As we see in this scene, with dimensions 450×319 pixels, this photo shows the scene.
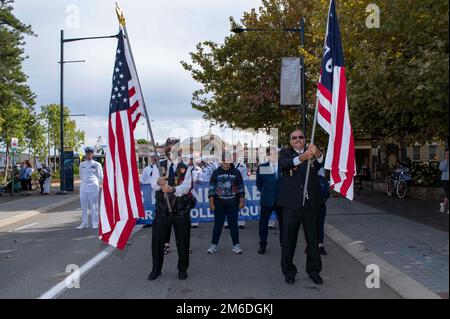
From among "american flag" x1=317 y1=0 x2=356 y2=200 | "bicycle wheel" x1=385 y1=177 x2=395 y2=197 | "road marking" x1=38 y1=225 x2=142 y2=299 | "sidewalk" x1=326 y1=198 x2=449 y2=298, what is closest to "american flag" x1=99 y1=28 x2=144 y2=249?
"road marking" x1=38 y1=225 x2=142 y2=299

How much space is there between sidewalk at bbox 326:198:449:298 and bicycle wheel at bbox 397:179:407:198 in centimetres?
418

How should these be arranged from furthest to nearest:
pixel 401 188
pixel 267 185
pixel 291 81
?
pixel 401 188
pixel 291 81
pixel 267 185

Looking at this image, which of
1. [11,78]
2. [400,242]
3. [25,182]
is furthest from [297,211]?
[11,78]

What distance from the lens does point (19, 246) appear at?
9.44 m

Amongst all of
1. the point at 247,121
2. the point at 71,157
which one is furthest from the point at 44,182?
the point at 247,121

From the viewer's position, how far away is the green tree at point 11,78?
1320 inches

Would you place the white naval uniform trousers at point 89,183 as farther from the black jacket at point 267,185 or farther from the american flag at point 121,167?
the american flag at point 121,167

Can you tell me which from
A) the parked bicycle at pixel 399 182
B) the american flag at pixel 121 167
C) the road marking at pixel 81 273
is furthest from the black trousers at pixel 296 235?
the parked bicycle at pixel 399 182

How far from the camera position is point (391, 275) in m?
6.11

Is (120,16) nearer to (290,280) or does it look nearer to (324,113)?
(324,113)

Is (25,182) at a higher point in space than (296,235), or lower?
lower

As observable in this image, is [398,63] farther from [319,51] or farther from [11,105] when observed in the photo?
[11,105]

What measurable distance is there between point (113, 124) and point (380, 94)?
485 cm

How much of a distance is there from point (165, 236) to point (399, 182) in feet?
43.8
